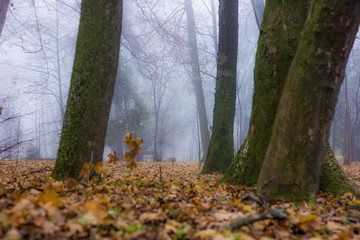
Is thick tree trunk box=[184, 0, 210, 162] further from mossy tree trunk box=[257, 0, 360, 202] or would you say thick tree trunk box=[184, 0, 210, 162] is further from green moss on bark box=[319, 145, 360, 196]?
mossy tree trunk box=[257, 0, 360, 202]

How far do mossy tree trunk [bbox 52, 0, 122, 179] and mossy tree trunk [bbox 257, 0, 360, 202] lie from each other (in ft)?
6.81

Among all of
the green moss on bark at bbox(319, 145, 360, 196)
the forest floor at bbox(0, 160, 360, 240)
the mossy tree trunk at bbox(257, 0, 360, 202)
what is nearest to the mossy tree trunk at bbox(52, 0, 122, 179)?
the forest floor at bbox(0, 160, 360, 240)

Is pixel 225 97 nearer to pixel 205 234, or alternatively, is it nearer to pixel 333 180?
pixel 333 180

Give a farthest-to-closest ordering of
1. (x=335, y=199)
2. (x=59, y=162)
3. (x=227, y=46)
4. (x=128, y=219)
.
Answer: (x=227, y=46) < (x=59, y=162) < (x=335, y=199) < (x=128, y=219)

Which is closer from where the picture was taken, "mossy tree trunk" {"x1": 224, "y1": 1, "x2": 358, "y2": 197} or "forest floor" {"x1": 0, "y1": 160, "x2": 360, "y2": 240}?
"forest floor" {"x1": 0, "y1": 160, "x2": 360, "y2": 240}

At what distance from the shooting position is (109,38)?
119 inches

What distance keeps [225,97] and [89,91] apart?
310 centimetres

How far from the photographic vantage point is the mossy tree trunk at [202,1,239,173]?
5.00 metres

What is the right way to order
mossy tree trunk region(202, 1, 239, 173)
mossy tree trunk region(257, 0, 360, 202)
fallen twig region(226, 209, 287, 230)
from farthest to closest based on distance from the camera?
mossy tree trunk region(202, 1, 239, 173) → mossy tree trunk region(257, 0, 360, 202) → fallen twig region(226, 209, 287, 230)

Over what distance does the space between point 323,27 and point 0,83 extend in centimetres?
2926

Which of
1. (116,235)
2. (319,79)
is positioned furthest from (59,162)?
(319,79)

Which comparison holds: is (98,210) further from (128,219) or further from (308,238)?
(308,238)

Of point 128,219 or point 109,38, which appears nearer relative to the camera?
point 128,219

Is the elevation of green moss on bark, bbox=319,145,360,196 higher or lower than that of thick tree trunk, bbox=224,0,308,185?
lower
